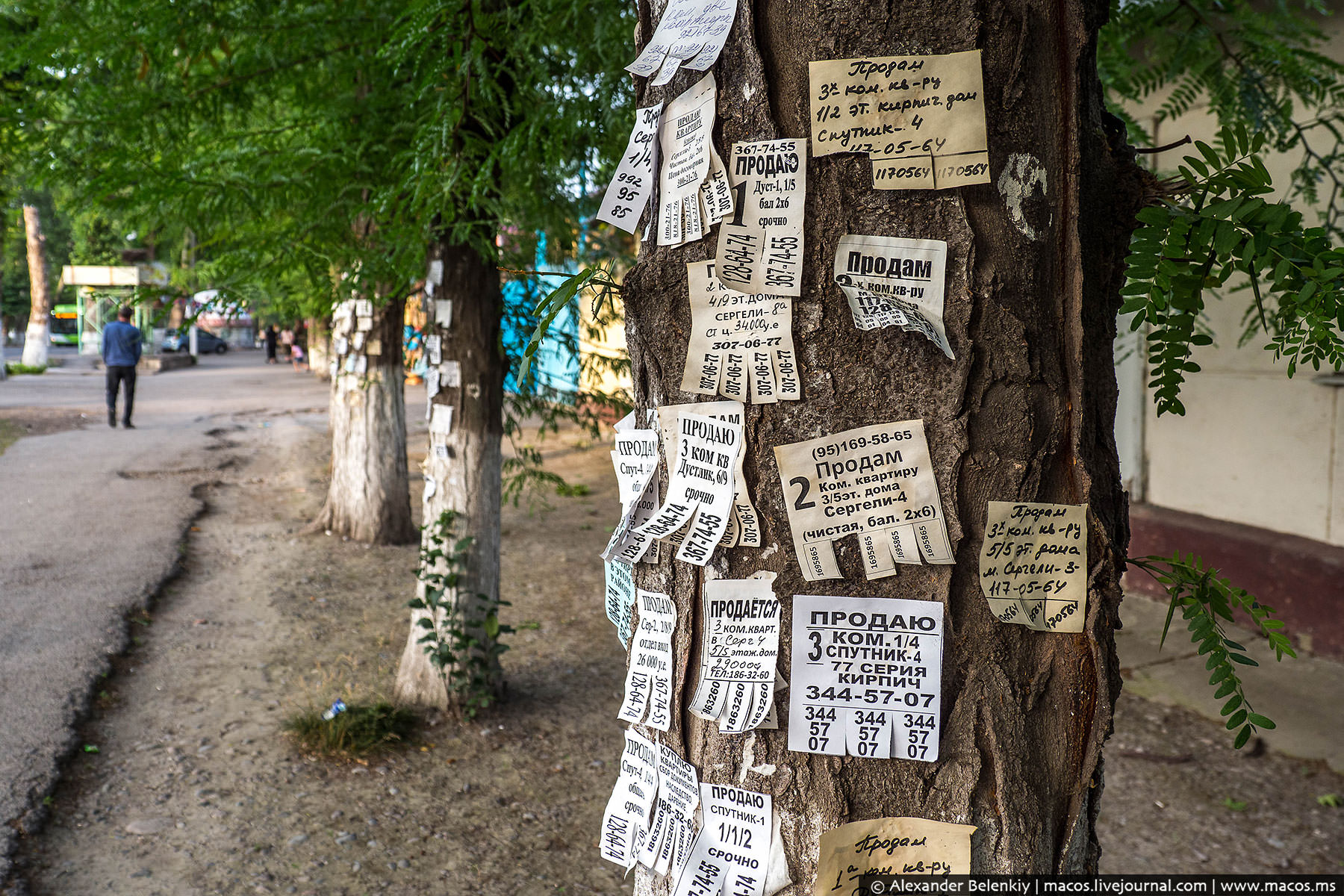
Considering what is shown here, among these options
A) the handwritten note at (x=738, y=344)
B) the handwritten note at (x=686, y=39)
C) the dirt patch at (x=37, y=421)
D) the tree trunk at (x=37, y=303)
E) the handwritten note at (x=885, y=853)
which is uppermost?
the tree trunk at (x=37, y=303)

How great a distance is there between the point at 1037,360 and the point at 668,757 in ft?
2.54

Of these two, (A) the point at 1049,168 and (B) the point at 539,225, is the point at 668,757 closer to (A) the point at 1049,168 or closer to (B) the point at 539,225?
(A) the point at 1049,168

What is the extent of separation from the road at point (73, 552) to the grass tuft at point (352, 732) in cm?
102

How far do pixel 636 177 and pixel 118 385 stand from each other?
16.0 meters

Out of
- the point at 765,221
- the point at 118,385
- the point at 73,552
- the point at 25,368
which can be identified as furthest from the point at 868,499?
the point at 25,368

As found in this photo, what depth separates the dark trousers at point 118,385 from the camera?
48.1 feet

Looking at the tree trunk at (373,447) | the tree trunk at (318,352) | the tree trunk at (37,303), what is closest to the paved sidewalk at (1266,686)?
the tree trunk at (373,447)

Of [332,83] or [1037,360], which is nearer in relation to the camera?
[1037,360]

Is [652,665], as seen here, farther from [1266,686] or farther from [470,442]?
[1266,686]

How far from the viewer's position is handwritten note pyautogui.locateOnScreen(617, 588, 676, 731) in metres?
1.39

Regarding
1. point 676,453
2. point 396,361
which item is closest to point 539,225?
point 676,453

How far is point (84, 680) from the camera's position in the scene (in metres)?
5.10

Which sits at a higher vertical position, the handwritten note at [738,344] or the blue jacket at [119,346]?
the blue jacket at [119,346]

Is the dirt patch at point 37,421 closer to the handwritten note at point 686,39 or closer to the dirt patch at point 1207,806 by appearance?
the dirt patch at point 1207,806
